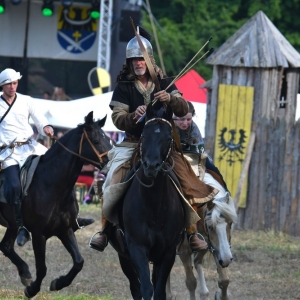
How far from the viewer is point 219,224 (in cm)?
971

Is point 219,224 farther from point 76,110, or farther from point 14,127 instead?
point 76,110

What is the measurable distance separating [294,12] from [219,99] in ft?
58.4

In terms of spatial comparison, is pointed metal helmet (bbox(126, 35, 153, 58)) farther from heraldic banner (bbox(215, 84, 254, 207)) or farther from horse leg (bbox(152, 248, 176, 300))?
heraldic banner (bbox(215, 84, 254, 207))

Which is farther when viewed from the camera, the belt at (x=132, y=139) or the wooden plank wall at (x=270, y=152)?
the wooden plank wall at (x=270, y=152)

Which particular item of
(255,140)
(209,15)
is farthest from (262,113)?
(209,15)

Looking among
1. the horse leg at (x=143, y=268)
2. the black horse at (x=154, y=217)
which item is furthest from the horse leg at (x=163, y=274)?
the horse leg at (x=143, y=268)

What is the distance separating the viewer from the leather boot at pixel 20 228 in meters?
10.1

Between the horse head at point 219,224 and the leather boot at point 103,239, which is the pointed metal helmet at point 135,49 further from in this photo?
the horse head at point 219,224

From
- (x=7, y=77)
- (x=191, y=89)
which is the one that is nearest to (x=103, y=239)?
(x=7, y=77)

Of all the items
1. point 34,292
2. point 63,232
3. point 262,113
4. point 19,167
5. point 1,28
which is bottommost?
point 34,292

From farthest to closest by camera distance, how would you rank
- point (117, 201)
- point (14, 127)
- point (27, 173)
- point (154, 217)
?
1. point (14, 127)
2. point (27, 173)
3. point (117, 201)
4. point (154, 217)

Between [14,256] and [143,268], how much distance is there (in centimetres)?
327

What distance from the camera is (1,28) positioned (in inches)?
1084

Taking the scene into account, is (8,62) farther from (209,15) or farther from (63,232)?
(63,232)
